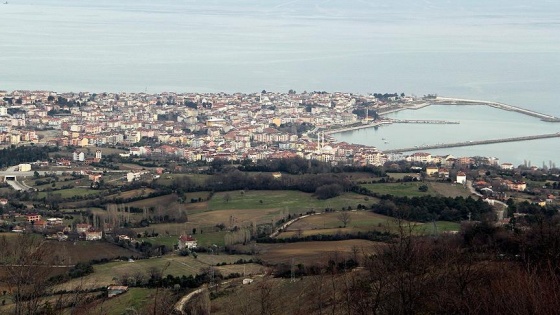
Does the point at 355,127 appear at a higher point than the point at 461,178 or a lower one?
higher

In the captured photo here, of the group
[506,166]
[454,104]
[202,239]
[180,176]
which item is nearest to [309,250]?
[202,239]

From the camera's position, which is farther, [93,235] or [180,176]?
[180,176]

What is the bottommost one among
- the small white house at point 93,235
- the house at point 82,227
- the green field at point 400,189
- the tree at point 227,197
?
the small white house at point 93,235

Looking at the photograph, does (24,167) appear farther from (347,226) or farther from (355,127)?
(355,127)

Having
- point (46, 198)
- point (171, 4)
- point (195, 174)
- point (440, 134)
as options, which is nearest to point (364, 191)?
point (195, 174)

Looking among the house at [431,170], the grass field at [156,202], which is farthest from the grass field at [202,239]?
the house at [431,170]

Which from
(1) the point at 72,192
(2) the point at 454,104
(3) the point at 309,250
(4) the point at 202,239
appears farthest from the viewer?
(2) the point at 454,104

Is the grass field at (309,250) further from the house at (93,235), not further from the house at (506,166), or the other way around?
the house at (506,166)
